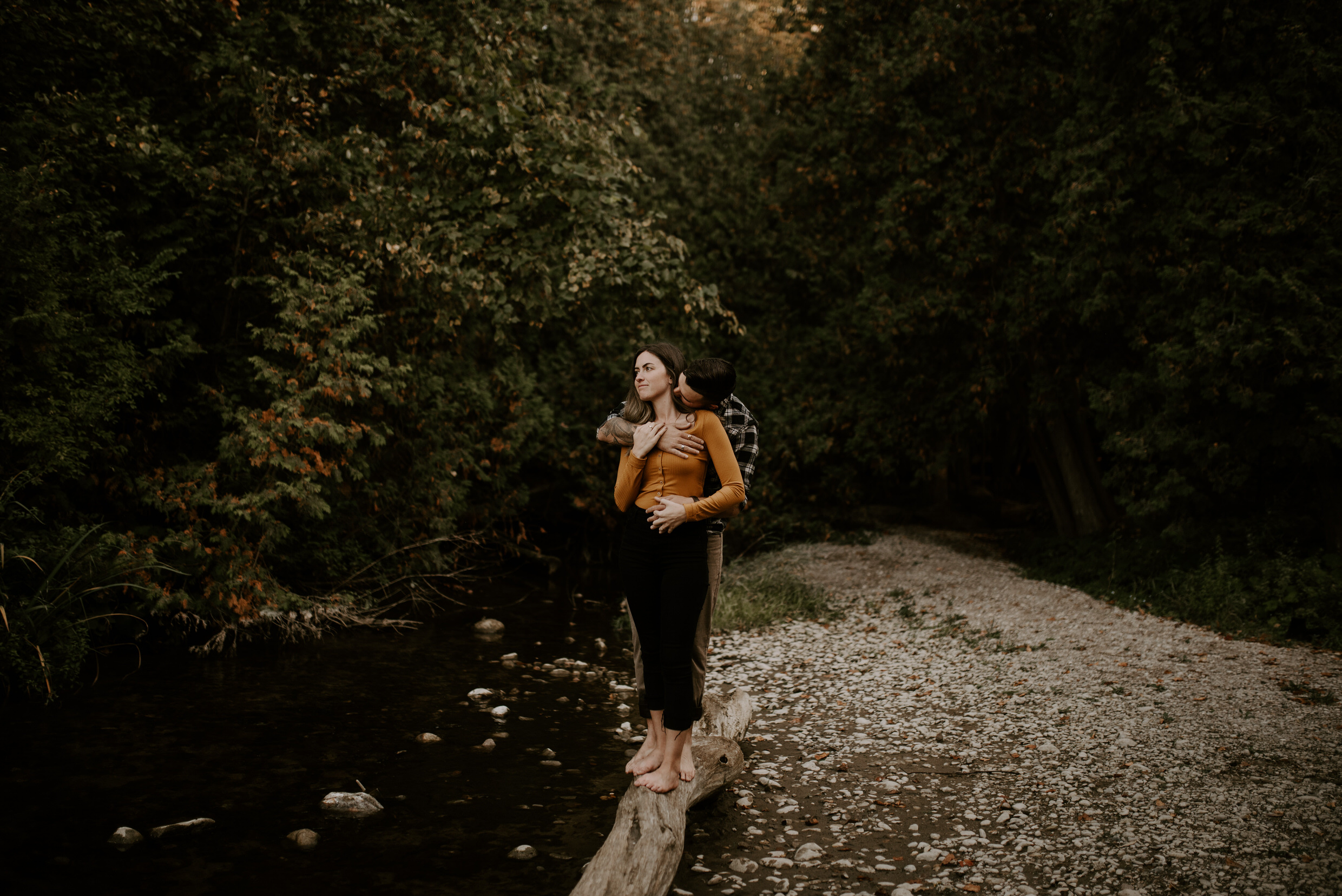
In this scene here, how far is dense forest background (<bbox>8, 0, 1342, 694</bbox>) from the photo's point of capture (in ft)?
27.6

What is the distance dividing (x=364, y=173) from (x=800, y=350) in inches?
368

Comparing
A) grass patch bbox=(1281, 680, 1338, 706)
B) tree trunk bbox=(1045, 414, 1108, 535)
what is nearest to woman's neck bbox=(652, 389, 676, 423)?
grass patch bbox=(1281, 680, 1338, 706)

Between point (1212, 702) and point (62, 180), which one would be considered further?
point (62, 180)

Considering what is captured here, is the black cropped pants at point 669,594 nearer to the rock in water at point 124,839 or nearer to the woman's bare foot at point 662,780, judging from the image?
the woman's bare foot at point 662,780

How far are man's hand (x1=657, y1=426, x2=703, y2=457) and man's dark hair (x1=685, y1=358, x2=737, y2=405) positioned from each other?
0.71ft

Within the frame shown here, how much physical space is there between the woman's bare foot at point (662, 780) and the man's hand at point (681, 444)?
1670 mm

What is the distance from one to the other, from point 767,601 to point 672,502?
7699 mm

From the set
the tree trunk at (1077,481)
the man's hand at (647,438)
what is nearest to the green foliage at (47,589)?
the man's hand at (647,438)

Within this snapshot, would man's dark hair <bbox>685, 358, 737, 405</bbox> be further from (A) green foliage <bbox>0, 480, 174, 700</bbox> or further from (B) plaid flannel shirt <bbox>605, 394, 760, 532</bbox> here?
(A) green foliage <bbox>0, 480, 174, 700</bbox>

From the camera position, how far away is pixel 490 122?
1054 cm

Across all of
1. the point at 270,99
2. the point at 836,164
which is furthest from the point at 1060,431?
the point at 270,99

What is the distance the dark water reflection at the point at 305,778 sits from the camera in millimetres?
4777

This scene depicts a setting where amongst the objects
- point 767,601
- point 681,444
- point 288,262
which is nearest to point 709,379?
point 681,444

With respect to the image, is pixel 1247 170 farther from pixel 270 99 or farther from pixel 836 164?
pixel 270 99
